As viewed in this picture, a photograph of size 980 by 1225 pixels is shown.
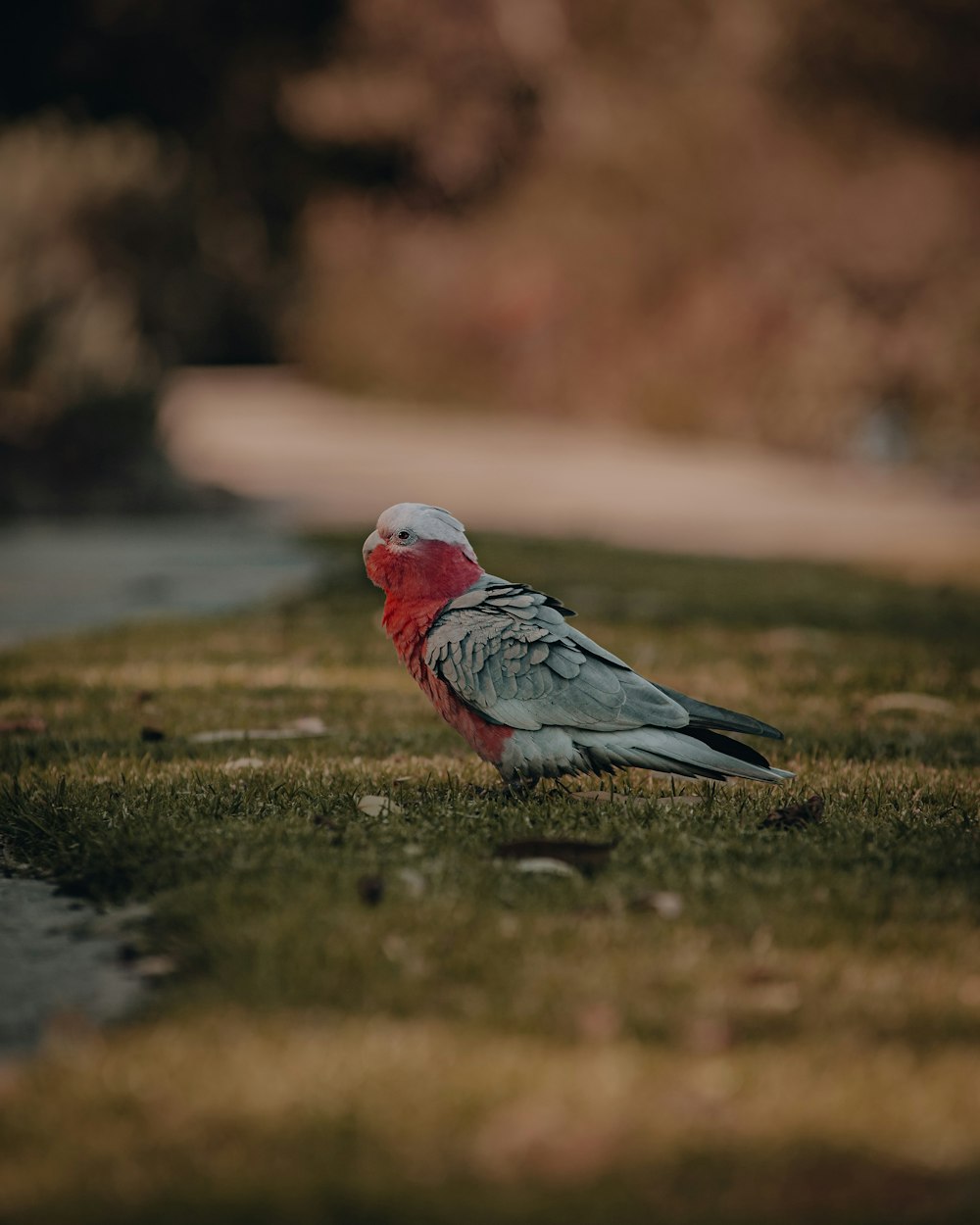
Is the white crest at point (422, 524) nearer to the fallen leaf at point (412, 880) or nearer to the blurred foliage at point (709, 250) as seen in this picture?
the fallen leaf at point (412, 880)

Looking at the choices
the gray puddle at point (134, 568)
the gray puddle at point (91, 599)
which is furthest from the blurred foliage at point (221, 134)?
the gray puddle at point (91, 599)

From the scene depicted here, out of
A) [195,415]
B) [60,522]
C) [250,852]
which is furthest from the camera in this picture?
[195,415]

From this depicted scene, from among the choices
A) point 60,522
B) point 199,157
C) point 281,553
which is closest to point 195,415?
point 199,157

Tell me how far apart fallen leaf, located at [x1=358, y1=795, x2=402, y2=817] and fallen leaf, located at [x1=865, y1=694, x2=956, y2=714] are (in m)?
1.96

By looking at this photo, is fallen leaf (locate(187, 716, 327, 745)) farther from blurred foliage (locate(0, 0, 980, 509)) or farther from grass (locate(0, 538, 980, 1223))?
blurred foliage (locate(0, 0, 980, 509))

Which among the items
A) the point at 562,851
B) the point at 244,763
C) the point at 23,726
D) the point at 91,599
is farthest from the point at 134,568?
the point at 562,851

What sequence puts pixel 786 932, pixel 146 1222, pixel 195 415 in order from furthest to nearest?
1. pixel 195 415
2. pixel 786 932
3. pixel 146 1222

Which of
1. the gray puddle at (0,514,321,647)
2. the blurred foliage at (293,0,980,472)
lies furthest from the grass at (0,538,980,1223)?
the blurred foliage at (293,0,980,472)

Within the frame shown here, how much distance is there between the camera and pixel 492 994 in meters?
2.03

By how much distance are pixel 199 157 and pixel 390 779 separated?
52.6 feet

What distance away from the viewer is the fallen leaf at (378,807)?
2.95 m

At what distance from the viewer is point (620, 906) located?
238 centimetres

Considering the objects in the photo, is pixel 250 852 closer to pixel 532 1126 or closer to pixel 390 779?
pixel 390 779

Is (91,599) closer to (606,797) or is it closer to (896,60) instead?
(606,797)
